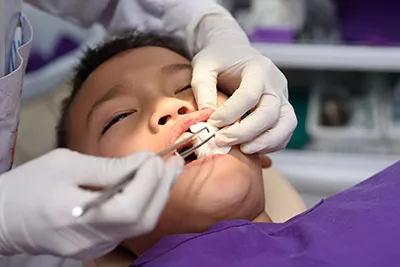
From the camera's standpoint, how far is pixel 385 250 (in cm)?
78

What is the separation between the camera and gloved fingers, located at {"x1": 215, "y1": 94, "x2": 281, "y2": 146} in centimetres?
88

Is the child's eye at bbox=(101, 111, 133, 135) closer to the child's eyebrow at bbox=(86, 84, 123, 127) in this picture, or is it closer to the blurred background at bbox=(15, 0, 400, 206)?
the child's eyebrow at bbox=(86, 84, 123, 127)

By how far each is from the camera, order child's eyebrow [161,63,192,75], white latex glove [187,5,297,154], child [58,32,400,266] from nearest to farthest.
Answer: child [58,32,400,266] < white latex glove [187,5,297,154] < child's eyebrow [161,63,192,75]

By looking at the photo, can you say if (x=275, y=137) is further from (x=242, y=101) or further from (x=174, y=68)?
(x=174, y=68)

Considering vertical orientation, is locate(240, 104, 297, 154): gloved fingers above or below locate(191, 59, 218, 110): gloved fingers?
below

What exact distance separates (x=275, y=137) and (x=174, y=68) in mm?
214

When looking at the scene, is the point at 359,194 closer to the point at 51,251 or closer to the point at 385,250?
the point at 385,250

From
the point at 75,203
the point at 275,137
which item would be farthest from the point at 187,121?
the point at 75,203

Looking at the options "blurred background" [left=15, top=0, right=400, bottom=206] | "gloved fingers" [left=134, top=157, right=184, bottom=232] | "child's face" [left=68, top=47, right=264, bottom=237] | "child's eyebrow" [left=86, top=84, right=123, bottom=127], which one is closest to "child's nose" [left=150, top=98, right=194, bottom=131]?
"child's face" [left=68, top=47, right=264, bottom=237]

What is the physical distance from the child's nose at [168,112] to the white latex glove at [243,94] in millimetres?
28

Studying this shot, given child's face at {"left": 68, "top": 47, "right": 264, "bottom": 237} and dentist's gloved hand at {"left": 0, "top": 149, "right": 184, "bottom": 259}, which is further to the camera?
child's face at {"left": 68, "top": 47, "right": 264, "bottom": 237}

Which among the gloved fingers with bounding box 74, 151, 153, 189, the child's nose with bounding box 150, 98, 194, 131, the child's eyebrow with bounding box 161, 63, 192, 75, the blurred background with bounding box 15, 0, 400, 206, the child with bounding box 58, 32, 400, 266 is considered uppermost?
the gloved fingers with bounding box 74, 151, 153, 189

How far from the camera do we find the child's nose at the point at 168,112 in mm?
895

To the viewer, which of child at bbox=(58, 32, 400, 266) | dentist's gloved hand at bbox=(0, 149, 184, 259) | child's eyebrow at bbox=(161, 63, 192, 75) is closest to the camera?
dentist's gloved hand at bbox=(0, 149, 184, 259)
